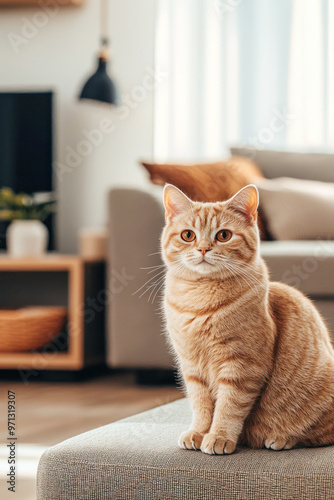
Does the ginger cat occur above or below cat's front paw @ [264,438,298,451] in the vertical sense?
above

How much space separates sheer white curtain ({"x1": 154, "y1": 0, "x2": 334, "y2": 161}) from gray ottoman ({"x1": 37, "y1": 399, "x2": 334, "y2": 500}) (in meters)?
2.38

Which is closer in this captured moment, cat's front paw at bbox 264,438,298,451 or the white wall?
cat's front paw at bbox 264,438,298,451

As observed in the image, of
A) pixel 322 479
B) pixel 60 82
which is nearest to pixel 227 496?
pixel 322 479

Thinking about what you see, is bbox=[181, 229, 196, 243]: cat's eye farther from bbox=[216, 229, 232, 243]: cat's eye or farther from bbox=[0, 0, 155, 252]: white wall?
bbox=[0, 0, 155, 252]: white wall

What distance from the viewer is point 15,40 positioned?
11.3 ft

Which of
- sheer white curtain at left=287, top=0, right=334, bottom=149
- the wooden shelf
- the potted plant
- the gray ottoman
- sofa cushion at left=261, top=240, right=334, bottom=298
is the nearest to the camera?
the gray ottoman

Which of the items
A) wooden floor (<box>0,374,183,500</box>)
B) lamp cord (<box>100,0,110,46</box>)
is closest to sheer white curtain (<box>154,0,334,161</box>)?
lamp cord (<box>100,0,110,46</box>)

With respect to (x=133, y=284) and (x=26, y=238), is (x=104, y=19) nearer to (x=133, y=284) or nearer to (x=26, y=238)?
(x=26, y=238)

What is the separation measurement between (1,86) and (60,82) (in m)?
0.31

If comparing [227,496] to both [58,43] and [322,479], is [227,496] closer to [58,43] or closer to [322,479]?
[322,479]

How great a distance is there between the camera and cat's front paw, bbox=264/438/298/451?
37.4 inches

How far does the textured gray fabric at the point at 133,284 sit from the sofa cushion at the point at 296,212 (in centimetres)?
39

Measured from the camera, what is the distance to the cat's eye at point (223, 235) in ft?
3.14

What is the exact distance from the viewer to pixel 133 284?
2.26m
